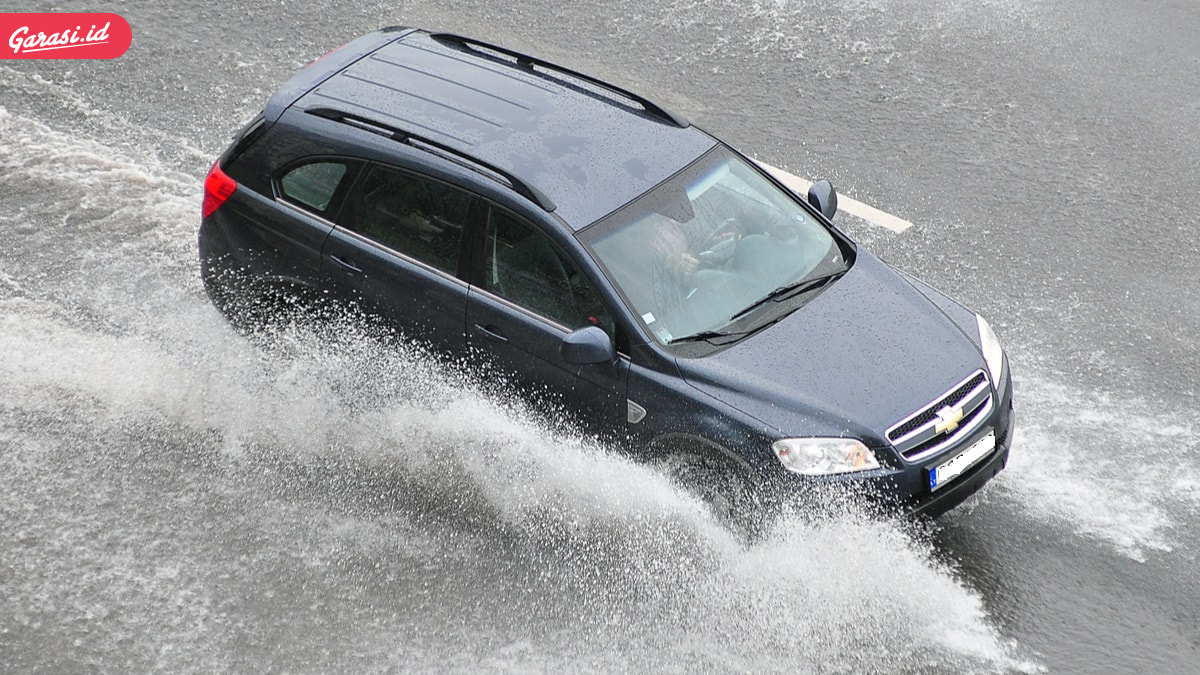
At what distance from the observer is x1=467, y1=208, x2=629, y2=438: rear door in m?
5.86

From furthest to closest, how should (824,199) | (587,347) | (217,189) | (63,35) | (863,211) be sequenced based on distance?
(63,35) → (863,211) → (217,189) → (824,199) → (587,347)

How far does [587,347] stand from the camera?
5.60 m

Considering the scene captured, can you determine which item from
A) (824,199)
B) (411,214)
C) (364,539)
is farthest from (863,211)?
(364,539)

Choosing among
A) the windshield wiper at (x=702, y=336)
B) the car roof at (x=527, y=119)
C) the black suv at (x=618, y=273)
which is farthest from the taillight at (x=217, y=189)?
the windshield wiper at (x=702, y=336)

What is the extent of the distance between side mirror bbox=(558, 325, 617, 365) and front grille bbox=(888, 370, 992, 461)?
1.31 m

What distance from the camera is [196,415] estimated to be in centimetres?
700

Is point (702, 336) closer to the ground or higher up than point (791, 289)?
closer to the ground

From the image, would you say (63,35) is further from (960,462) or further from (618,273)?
(960,462)

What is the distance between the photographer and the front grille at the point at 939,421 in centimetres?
552

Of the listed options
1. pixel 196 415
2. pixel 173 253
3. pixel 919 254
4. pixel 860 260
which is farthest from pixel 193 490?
pixel 919 254

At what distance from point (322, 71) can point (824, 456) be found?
3.52 meters

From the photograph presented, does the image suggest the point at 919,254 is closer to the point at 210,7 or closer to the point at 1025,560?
the point at 1025,560

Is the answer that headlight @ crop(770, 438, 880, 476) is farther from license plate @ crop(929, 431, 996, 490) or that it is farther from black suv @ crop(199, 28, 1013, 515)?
license plate @ crop(929, 431, 996, 490)

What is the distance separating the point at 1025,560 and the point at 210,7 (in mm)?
8441
